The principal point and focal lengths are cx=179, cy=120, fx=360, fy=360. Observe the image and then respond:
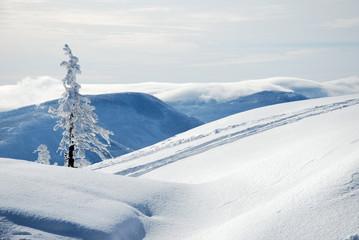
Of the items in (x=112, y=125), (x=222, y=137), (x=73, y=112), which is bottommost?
(x=222, y=137)

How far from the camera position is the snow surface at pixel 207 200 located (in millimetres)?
6469

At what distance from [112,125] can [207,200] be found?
168665 mm

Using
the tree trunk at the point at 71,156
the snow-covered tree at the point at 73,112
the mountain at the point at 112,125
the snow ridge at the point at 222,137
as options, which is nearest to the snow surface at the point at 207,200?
the snow ridge at the point at 222,137

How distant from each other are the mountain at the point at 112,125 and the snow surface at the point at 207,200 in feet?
353

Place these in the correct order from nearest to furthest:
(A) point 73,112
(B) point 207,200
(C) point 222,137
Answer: (B) point 207,200 → (C) point 222,137 → (A) point 73,112

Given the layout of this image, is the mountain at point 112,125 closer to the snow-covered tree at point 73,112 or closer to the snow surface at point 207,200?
the snow-covered tree at point 73,112

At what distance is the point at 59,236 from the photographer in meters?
6.38

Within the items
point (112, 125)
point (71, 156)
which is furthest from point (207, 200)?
point (112, 125)

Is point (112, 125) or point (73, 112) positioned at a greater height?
point (112, 125)

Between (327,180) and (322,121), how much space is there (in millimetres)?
10672

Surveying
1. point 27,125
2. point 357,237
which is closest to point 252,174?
point 357,237

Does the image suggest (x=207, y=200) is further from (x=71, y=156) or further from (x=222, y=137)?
(x=71, y=156)

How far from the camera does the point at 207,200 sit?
32.6 ft

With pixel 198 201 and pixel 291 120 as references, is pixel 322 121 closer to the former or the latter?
pixel 291 120
